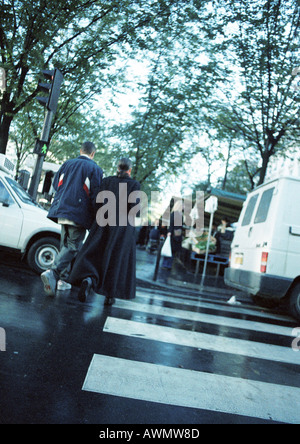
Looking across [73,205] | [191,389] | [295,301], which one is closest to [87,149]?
[73,205]

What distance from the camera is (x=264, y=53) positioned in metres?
13.2

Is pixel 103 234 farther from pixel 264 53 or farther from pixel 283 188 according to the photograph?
pixel 264 53

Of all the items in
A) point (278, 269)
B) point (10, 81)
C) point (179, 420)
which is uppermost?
point (10, 81)

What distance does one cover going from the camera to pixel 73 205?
16.7 feet

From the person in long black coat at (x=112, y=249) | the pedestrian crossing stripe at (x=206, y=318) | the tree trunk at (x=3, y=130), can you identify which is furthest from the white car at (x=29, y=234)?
the tree trunk at (x=3, y=130)

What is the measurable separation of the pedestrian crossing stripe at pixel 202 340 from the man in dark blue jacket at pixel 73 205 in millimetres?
1036

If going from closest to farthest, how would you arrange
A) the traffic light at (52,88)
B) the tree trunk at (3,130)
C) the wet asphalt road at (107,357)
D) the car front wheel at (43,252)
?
the wet asphalt road at (107,357)
the car front wheel at (43,252)
the traffic light at (52,88)
the tree trunk at (3,130)

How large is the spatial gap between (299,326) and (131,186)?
377 centimetres

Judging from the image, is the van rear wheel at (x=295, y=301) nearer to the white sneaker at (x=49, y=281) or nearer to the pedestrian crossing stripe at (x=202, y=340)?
the pedestrian crossing stripe at (x=202, y=340)

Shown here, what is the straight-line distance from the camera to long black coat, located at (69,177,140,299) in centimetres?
499

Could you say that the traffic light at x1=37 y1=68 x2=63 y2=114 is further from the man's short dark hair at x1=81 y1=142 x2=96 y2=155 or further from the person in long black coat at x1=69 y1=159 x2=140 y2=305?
the person in long black coat at x1=69 y1=159 x2=140 y2=305

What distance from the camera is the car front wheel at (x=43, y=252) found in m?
7.12

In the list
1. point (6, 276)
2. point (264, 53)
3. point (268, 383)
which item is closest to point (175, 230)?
point (264, 53)

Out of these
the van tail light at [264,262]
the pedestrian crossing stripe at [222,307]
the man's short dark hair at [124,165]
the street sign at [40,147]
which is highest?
the street sign at [40,147]
